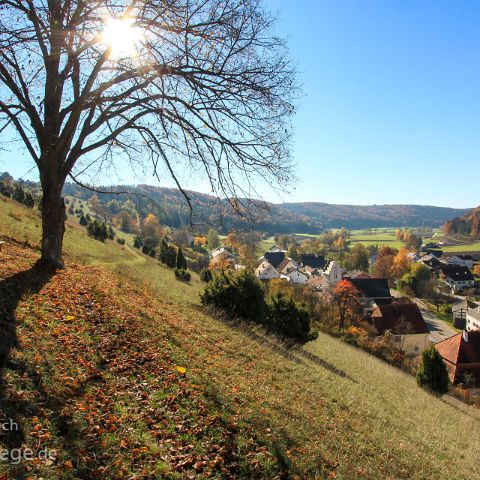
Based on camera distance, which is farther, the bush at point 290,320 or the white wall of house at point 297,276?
the white wall of house at point 297,276

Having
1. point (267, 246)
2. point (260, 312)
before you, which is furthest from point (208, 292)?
point (267, 246)

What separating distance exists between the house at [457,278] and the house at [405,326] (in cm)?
5116

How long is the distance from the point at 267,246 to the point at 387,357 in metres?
102

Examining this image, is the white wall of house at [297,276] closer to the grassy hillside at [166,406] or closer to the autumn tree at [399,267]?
the autumn tree at [399,267]

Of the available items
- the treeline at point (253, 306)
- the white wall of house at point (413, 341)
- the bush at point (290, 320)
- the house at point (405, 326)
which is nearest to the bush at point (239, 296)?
the treeline at point (253, 306)

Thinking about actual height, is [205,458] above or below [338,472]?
above

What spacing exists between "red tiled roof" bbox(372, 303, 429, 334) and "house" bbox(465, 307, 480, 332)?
47.7 feet

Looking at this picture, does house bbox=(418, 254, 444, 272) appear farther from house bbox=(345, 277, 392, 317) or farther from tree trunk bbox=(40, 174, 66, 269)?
tree trunk bbox=(40, 174, 66, 269)

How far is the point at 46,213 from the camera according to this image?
862cm

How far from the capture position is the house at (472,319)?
163 feet

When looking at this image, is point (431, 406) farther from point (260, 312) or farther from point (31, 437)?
point (31, 437)

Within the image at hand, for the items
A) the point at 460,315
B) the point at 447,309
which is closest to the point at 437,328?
the point at 460,315

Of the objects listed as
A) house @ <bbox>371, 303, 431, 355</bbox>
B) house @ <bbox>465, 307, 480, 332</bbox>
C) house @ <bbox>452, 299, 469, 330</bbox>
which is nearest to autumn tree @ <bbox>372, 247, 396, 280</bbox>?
house @ <bbox>452, 299, 469, 330</bbox>

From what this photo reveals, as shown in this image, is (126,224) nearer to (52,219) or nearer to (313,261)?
(313,261)
